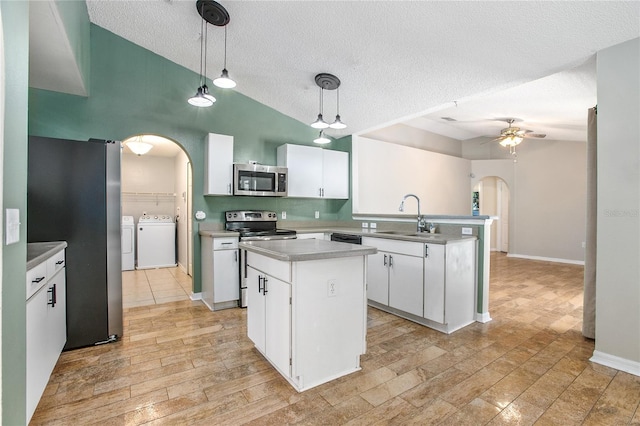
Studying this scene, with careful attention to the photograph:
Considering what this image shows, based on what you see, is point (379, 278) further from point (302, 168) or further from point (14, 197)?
point (14, 197)

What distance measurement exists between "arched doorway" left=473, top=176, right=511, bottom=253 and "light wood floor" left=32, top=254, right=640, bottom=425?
5.90 meters

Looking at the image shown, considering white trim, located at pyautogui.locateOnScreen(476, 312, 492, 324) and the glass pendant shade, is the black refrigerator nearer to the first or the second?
the glass pendant shade

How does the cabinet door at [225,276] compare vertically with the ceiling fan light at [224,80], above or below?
below

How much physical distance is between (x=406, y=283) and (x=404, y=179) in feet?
10.9

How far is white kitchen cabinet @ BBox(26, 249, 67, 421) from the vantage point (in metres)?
1.60

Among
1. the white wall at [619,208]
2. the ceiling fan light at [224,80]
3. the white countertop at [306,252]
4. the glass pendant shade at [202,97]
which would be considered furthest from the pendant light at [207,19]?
the white wall at [619,208]

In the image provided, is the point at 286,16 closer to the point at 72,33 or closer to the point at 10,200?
the point at 72,33

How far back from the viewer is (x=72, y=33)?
2.49 metres

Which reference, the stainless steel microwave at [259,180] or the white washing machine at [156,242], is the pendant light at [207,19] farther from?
the white washing machine at [156,242]

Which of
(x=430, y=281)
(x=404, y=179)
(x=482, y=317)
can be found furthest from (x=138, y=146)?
(x=482, y=317)

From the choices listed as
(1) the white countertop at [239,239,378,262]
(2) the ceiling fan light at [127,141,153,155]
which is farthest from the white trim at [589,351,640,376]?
(2) the ceiling fan light at [127,141,153,155]

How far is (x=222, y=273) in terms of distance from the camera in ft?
11.9

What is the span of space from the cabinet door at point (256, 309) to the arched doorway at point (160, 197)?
8.33 feet

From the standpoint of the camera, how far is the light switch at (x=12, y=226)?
3.36 feet
